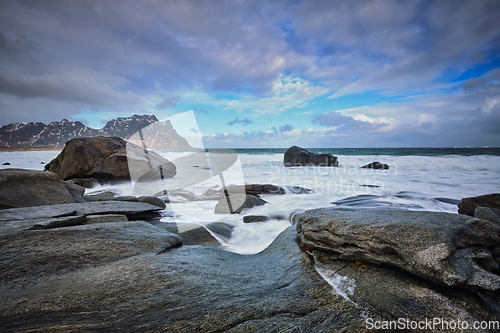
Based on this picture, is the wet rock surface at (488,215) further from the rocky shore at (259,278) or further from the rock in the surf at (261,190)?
the rock in the surf at (261,190)

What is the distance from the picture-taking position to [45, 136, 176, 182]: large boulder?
9164mm

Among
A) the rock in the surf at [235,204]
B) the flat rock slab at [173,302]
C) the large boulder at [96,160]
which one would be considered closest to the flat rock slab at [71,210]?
the flat rock slab at [173,302]

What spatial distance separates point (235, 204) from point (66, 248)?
456cm

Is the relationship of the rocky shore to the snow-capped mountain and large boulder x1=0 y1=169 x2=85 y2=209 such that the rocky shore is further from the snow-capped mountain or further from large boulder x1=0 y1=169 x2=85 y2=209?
the snow-capped mountain

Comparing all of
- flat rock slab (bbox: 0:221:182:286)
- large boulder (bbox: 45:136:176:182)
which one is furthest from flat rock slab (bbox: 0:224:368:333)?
large boulder (bbox: 45:136:176:182)

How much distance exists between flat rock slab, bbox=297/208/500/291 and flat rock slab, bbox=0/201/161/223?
360 centimetres

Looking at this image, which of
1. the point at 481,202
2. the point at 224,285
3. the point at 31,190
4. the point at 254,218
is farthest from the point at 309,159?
the point at 224,285

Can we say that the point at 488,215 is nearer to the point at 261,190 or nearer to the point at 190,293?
the point at 190,293

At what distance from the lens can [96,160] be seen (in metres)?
9.40

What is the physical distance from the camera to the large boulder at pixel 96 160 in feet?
30.1

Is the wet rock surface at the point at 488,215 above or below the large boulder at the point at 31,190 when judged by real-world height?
below

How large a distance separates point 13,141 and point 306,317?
90575mm

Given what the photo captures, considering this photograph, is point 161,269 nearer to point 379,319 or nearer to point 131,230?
point 131,230

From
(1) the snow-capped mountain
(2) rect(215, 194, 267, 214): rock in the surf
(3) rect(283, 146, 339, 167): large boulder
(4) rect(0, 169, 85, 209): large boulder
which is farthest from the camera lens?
(1) the snow-capped mountain
